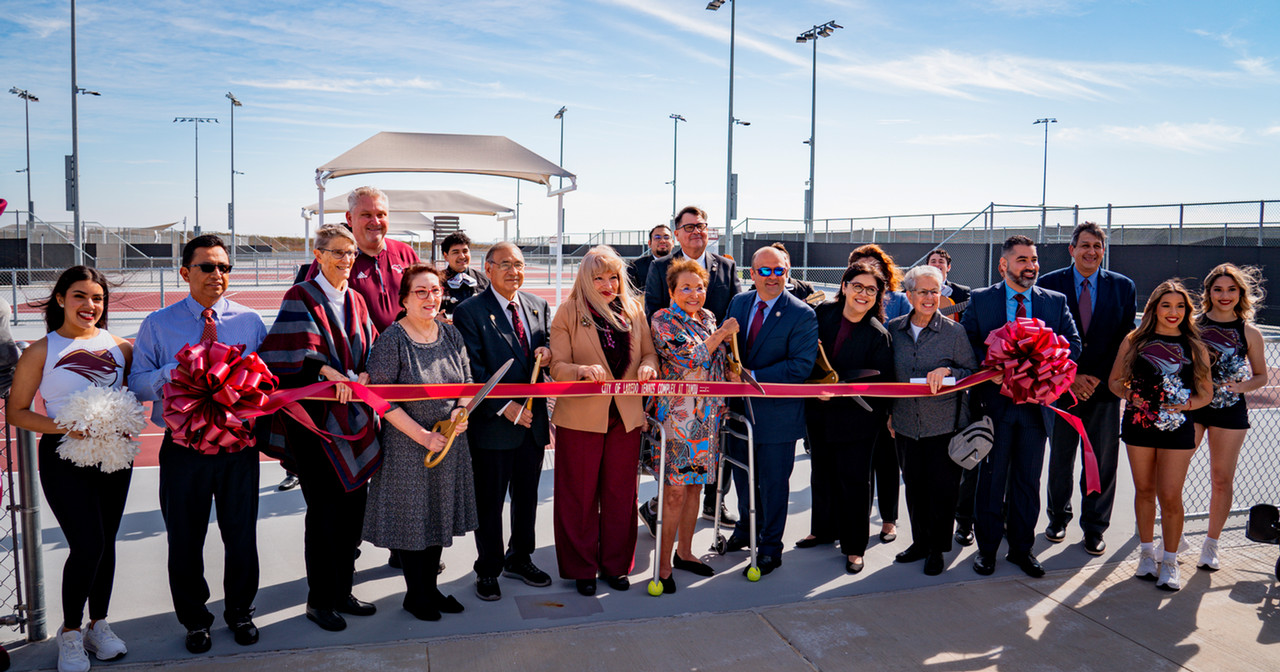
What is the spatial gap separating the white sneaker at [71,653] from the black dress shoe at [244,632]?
558 millimetres

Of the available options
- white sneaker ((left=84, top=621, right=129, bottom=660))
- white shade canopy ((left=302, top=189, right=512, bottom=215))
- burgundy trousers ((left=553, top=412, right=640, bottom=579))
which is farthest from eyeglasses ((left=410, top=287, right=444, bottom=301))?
white shade canopy ((left=302, top=189, right=512, bottom=215))

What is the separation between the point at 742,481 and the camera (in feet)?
17.0

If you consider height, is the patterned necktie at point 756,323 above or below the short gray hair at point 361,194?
below

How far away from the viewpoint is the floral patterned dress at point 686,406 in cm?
445

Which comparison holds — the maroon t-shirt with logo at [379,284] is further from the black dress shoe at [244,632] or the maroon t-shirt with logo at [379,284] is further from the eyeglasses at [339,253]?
the black dress shoe at [244,632]

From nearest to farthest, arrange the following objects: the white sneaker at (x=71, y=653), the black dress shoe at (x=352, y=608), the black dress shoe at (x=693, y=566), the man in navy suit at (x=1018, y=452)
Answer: the white sneaker at (x=71, y=653), the black dress shoe at (x=352, y=608), the black dress shoe at (x=693, y=566), the man in navy suit at (x=1018, y=452)

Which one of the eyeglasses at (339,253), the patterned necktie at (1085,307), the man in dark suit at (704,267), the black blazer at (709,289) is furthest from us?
the black blazer at (709,289)

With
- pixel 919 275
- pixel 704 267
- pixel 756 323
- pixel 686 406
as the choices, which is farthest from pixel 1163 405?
pixel 704 267

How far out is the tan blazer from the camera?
170 inches

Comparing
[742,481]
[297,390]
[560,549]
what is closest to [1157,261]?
[742,481]

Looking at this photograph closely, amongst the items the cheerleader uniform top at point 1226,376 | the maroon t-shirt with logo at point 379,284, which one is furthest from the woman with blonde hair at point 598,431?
the cheerleader uniform top at point 1226,376

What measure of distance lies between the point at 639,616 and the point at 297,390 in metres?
1.97

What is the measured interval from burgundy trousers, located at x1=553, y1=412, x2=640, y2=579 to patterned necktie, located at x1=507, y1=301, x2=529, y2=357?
0.51 meters

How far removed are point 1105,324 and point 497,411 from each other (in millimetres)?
3922
